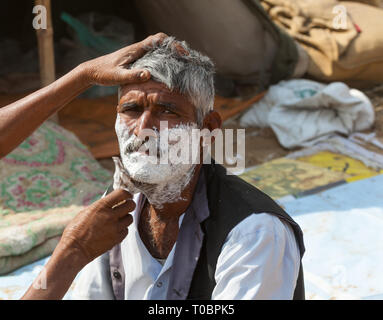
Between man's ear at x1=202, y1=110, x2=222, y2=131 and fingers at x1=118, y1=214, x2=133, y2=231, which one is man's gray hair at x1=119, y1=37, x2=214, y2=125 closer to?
man's ear at x1=202, y1=110, x2=222, y2=131

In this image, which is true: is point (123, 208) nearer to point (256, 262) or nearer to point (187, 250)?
point (187, 250)

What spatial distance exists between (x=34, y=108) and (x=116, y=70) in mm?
344

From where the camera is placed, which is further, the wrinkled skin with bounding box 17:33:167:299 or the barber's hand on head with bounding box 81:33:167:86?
the barber's hand on head with bounding box 81:33:167:86

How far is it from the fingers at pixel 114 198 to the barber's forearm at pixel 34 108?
42 cm

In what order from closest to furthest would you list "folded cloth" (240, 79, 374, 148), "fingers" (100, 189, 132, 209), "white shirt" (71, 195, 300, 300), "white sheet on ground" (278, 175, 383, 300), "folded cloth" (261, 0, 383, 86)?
1. "white shirt" (71, 195, 300, 300)
2. "fingers" (100, 189, 132, 209)
3. "white sheet on ground" (278, 175, 383, 300)
4. "folded cloth" (240, 79, 374, 148)
5. "folded cloth" (261, 0, 383, 86)

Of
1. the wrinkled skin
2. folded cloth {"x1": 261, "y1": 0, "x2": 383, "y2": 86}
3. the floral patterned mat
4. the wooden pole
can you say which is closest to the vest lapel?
the wrinkled skin

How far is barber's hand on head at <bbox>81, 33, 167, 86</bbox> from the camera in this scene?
1.73m

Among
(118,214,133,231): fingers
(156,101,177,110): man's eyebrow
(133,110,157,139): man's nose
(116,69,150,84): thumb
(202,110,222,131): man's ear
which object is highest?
(116,69,150,84): thumb

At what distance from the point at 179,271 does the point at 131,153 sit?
0.47 m

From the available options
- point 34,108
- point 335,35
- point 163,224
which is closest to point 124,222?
point 163,224

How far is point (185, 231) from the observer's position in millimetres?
1789

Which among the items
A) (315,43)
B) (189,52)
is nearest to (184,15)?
(315,43)

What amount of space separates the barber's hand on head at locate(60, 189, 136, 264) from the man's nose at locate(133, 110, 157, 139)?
0.23m

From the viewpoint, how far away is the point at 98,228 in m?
1.63
